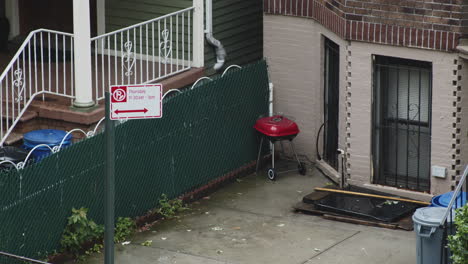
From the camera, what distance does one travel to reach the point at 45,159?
11.9 meters

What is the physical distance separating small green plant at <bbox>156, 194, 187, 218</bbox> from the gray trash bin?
3.81m

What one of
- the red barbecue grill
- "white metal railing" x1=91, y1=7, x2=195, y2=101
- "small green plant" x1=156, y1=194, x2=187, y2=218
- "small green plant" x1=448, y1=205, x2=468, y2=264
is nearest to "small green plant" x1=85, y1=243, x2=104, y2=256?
"small green plant" x1=156, y1=194, x2=187, y2=218

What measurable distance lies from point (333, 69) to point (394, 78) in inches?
51.1

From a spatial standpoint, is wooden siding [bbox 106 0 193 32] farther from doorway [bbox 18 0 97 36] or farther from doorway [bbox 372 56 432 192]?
doorway [bbox 372 56 432 192]

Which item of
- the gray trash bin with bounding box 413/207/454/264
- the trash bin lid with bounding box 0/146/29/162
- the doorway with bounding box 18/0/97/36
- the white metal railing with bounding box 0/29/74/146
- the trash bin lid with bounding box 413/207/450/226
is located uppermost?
the doorway with bounding box 18/0/97/36

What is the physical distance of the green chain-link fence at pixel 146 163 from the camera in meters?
11.8

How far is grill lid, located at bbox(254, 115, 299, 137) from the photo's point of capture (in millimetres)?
15279

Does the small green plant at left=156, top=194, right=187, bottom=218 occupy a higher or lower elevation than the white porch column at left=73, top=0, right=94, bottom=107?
lower

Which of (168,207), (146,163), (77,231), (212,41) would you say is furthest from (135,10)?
(77,231)

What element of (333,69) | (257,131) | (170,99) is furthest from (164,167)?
(333,69)

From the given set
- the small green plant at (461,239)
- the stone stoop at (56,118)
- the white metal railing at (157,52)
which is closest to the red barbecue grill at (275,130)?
the white metal railing at (157,52)

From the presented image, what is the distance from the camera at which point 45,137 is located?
13.1 metres

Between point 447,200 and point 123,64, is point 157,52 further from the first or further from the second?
point 447,200

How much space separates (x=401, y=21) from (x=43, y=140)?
15.9 feet
